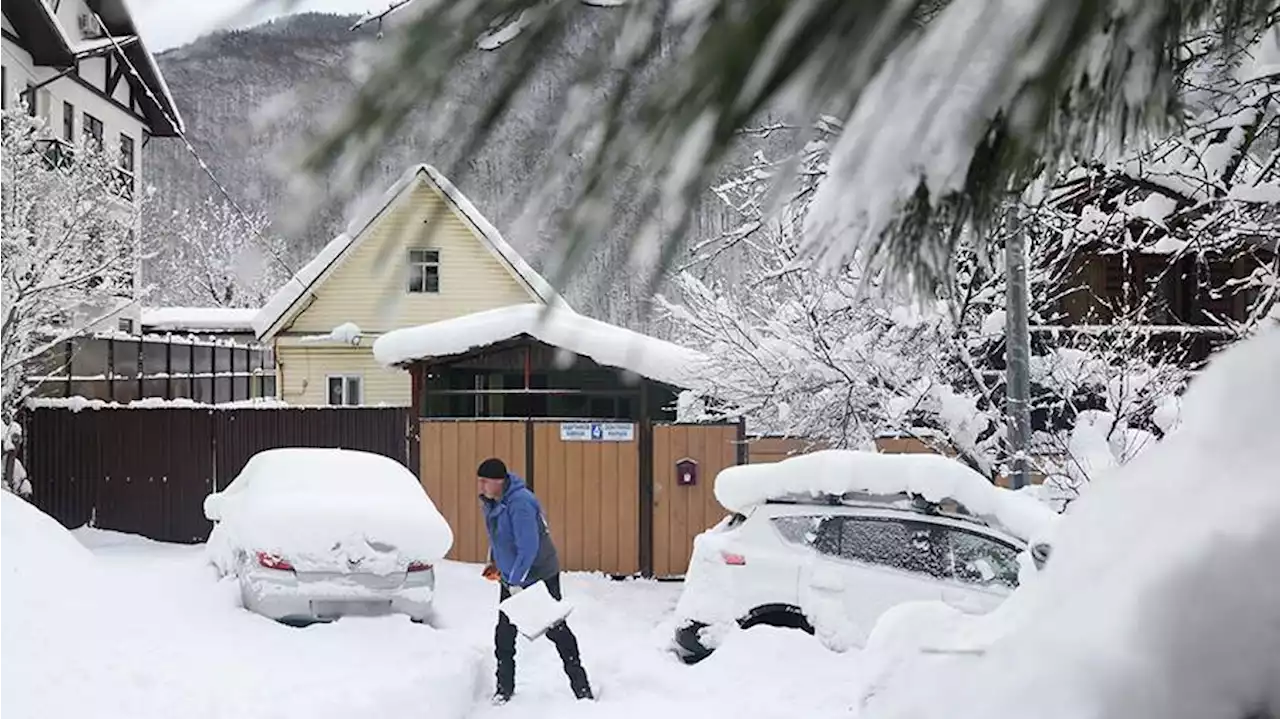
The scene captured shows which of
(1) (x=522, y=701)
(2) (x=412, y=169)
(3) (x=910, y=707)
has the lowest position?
(1) (x=522, y=701)

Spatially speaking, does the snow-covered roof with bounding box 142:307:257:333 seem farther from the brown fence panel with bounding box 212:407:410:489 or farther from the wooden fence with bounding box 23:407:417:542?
the brown fence panel with bounding box 212:407:410:489

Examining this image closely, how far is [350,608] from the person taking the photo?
948 centimetres

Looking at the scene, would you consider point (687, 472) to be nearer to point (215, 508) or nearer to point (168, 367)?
point (215, 508)

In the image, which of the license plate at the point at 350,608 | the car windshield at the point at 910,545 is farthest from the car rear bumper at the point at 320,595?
the car windshield at the point at 910,545

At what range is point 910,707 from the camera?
189 cm

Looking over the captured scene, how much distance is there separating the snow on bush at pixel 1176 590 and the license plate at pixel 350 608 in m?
8.31

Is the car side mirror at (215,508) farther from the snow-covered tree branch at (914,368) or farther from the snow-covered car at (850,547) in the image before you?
the snow-covered tree branch at (914,368)

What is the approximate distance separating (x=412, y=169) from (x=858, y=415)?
1074 centimetres

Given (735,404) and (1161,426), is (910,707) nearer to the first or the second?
(1161,426)

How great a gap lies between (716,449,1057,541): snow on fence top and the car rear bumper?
2782 millimetres

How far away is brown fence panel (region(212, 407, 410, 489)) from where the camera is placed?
607 inches

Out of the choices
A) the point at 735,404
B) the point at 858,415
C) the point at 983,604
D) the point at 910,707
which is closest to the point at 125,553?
the point at 735,404

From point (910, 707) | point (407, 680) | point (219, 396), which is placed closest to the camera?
point (910, 707)

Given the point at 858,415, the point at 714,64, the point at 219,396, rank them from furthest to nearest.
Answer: the point at 219,396 < the point at 858,415 < the point at 714,64
